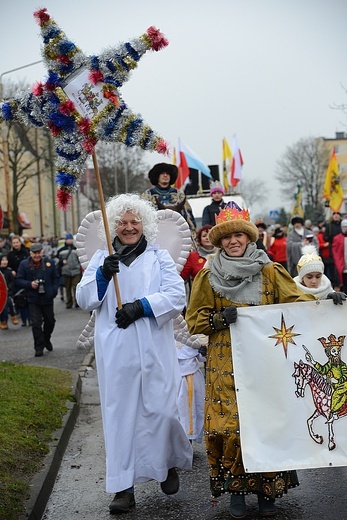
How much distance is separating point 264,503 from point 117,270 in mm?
1756

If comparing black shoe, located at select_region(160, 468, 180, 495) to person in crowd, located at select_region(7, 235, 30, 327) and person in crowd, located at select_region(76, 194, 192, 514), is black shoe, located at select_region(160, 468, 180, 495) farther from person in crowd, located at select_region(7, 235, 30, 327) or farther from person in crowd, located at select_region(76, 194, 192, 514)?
person in crowd, located at select_region(7, 235, 30, 327)

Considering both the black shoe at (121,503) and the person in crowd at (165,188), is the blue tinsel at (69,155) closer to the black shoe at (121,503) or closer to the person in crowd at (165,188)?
the black shoe at (121,503)

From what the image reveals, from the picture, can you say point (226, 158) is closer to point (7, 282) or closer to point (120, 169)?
point (7, 282)

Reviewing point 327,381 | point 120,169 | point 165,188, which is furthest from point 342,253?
point 120,169

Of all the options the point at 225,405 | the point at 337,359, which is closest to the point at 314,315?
the point at 337,359

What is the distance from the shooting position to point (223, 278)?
5.30 meters

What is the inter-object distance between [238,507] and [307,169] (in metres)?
74.2

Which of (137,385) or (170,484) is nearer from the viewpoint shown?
(137,385)

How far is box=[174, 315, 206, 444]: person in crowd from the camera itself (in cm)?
645

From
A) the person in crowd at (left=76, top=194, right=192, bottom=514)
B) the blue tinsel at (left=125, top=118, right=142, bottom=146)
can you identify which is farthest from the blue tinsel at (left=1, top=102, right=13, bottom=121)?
the person in crowd at (left=76, top=194, right=192, bottom=514)

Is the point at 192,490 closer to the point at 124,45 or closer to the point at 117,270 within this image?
the point at 117,270

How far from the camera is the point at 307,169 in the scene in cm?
7762

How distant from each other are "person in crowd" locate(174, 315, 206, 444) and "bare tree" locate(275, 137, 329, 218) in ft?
229

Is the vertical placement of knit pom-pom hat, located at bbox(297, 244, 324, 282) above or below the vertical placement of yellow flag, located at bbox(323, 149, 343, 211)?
below
